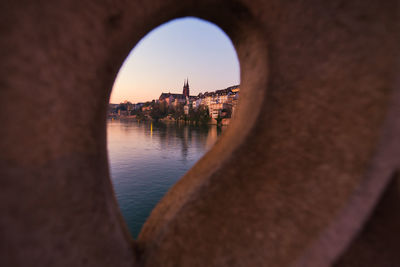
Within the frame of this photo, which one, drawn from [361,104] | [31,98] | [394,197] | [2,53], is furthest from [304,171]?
[2,53]

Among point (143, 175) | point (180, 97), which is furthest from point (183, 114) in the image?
point (143, 175)

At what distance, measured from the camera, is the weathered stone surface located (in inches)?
61.4

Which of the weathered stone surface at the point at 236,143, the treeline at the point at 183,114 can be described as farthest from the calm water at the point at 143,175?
the treeline at the point at 183,114

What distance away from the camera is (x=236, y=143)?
8.35ft

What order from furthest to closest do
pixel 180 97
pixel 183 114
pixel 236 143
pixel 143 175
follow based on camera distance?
pixel 180 97, pixel 183 114, pixel 143 175, pixel 236 143

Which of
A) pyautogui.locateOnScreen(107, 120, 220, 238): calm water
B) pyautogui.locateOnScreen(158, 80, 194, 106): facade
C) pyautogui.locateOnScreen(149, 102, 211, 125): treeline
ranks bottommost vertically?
pyautogui.locateOnScreen(107, 120, 220, 238): calm water

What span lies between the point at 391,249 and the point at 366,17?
2.48 m

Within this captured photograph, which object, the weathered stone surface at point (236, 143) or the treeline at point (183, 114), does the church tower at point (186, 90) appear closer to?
the treeline at point (183, 114)

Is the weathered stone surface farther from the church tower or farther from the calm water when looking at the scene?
the church tower

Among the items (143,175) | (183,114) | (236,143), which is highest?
(236,143)

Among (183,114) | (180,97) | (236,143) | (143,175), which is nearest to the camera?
(236,143)

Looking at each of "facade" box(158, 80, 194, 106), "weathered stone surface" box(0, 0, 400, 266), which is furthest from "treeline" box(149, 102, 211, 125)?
"weathered stone surface" box(0, 0, 400, 266)

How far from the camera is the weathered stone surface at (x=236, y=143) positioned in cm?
156

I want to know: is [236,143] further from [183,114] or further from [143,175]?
[183,114]
